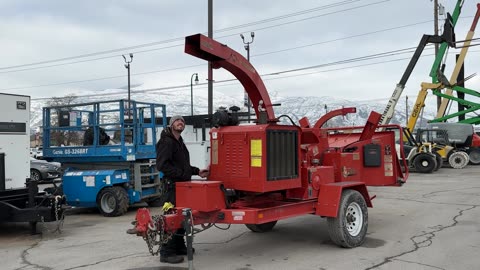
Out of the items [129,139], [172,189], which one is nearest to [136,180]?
[129,139]

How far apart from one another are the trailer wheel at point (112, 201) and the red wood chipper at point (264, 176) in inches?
161

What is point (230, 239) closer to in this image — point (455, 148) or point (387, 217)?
point (387, 217)

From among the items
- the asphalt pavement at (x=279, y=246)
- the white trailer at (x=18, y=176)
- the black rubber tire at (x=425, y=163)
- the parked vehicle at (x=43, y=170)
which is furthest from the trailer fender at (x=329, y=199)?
the black rubber tire at (x=425, y=163)

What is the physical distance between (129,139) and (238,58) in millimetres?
5759

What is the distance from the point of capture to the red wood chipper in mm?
6000

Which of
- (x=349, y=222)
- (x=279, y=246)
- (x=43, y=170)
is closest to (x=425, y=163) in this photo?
(x=349, y=222)

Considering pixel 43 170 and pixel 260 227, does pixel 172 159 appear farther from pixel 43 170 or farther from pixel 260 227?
pixel 43 170

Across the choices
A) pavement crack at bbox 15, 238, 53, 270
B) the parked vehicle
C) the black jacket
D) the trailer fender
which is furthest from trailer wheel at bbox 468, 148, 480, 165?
pavement crack at bbox 15, 238, 53, 270

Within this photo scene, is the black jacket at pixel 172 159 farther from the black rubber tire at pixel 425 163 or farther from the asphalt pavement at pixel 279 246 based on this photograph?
the black rubber tire at pixel 425 163

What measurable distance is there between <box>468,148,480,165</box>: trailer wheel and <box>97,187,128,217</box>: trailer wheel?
22492mm

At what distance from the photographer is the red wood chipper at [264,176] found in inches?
236

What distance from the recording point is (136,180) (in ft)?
37.1

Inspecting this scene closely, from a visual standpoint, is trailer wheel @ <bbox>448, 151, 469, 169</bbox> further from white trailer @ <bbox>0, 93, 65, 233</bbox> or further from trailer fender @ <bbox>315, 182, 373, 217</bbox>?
white trailer @ <bbox>0, 93, 65, 233</bbox>

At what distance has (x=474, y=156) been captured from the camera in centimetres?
2666
